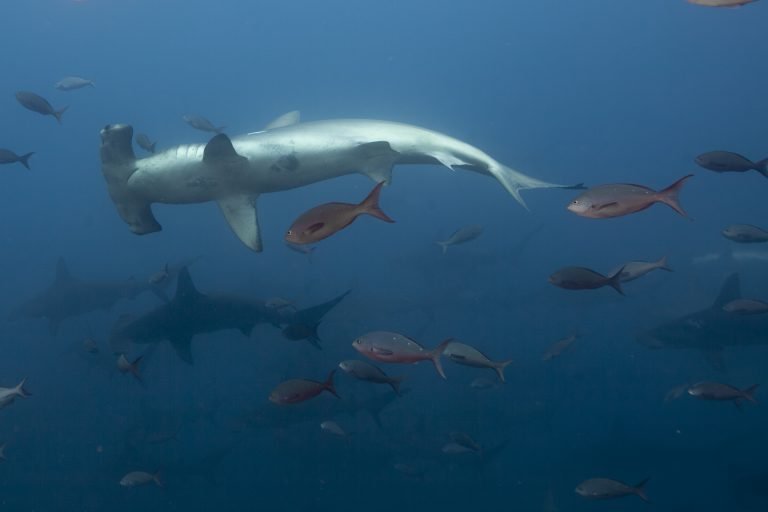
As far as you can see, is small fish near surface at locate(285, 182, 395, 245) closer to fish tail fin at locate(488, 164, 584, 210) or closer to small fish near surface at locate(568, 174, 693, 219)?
small fish near surface at locate(568, 174, 693, 219)

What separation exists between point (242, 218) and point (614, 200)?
12.0 ft

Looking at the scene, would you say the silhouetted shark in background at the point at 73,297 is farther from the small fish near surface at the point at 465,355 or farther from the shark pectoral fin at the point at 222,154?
the small fish near surface at the point at 465,355

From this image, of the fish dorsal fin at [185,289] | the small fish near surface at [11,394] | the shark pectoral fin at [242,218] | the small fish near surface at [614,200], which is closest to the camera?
the small fish near surface at [614,200]

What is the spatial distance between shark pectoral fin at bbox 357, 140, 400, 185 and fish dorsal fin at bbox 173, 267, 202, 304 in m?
5.90

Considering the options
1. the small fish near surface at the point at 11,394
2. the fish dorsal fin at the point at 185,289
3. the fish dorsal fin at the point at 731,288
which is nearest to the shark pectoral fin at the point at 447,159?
the small fish near surface at the point at 11,394

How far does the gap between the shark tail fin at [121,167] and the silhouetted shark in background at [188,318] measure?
5415mm

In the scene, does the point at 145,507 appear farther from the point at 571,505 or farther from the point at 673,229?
the point at 673,229

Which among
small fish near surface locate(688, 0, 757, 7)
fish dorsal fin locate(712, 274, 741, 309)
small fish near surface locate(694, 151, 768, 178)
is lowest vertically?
fish dorsal fin locate(712, 274, 741, 309)

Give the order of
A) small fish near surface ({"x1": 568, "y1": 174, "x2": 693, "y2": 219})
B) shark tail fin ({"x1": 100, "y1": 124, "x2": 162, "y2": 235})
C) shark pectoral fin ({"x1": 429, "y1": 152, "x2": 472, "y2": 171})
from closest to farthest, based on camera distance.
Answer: small fish near surface ({"x1": 568, "y1": 174, "x2": 693, "y2": 219})
shark tail fin ({"x1": 100, "y1": 124, "x2": 162, "y2": 235})
shark pectoral fin ({"x1": 429, "y1": 152, "x2": 472, "y2": 171})

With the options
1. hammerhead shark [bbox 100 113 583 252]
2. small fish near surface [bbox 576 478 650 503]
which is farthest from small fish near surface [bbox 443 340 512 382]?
small fish near surface [bbox 576 478 650 503]

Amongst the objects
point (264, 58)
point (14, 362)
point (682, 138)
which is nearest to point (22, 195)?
point (264, 58)

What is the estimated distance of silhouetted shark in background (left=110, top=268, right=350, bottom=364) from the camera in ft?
36.4

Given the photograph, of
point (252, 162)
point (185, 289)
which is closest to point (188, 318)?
point (185, 289)

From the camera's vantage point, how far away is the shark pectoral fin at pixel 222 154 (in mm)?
5195
